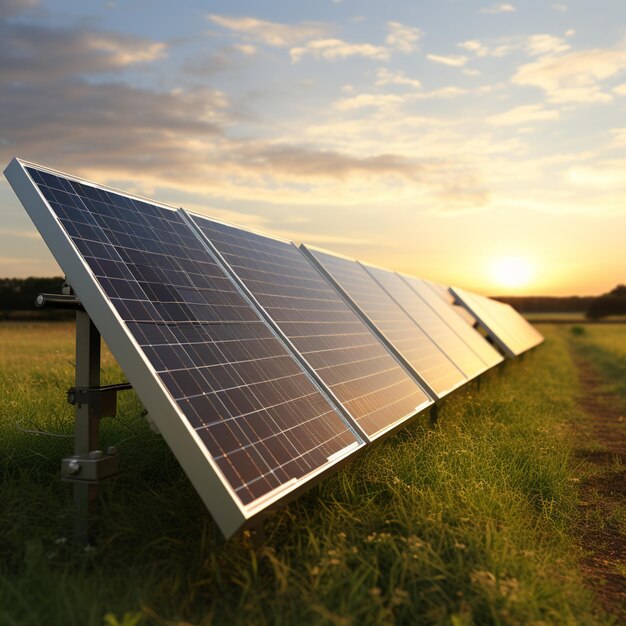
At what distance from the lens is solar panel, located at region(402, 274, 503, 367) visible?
16.2 m

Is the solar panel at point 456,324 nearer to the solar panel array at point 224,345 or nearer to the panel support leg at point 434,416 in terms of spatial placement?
the panel support leg at point 434,416

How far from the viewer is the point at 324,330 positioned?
8.06m

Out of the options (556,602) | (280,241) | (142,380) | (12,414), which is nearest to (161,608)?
(142,380)

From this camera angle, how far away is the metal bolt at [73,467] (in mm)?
5227

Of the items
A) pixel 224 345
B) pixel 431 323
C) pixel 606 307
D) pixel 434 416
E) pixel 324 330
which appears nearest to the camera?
pixel 224 345

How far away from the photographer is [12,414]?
844cm

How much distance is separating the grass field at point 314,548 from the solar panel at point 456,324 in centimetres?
806

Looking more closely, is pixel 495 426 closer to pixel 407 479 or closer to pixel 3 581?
pixel 407 479

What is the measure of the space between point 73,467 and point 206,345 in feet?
4.31

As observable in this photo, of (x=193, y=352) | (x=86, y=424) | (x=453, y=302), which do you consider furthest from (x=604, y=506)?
(x=453, y=302)

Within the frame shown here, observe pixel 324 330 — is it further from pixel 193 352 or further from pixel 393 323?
pixel 393 323

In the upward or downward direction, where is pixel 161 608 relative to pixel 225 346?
downward

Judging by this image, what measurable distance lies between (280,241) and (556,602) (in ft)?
21.5

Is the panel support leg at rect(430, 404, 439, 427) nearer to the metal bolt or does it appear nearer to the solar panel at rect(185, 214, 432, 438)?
the solar panel at rect(185, 214, 432, 438)
